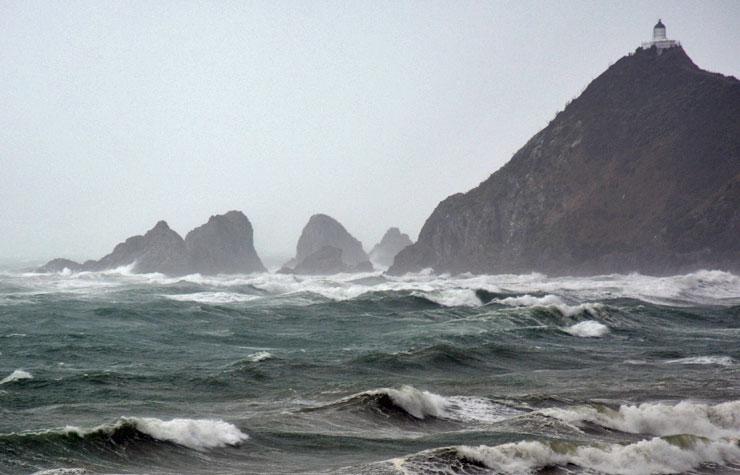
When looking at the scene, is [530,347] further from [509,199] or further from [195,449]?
[509,199]

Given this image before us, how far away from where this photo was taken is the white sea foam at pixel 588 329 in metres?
42.0

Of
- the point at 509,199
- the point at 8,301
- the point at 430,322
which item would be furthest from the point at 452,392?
the point at 509,199

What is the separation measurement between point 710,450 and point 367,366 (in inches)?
551

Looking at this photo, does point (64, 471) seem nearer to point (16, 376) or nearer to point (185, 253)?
point (16, 376)

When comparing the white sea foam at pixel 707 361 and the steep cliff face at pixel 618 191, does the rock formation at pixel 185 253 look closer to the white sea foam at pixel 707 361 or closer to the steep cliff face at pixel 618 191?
the steep cliff face at pixel 618 191

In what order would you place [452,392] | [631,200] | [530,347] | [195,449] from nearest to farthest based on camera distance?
[195,449] < [452,392] < [530,347] < [631,200]

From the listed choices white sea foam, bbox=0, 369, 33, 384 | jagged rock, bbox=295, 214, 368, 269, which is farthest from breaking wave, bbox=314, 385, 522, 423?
jagged rock, bbox=295, 214, 368, 269

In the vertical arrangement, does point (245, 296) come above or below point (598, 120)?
below

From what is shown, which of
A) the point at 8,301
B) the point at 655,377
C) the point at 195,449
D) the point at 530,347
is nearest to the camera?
the point at 195,449

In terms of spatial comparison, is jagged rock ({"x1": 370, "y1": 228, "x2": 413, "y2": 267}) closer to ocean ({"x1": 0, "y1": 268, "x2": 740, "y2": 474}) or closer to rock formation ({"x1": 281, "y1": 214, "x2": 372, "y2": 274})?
rock formation ({"x1": 281, "y1": 214, "x2": 372, "y2": 274})

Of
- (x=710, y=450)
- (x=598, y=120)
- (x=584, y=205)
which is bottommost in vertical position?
(x=710, y=450)

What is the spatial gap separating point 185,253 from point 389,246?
76465 millimetres

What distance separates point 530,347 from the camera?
36.2 meters

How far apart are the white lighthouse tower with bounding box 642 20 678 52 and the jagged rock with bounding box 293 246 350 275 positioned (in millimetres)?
54414
